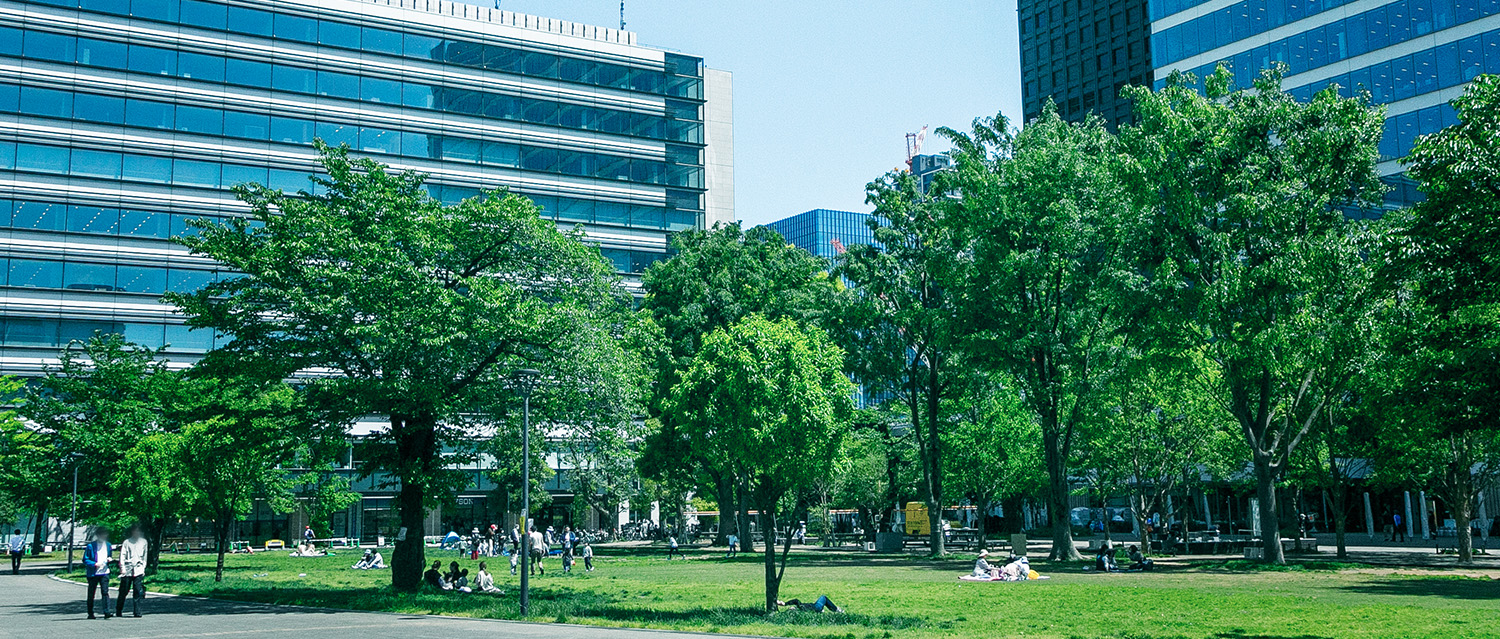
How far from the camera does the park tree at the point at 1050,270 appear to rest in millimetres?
38188

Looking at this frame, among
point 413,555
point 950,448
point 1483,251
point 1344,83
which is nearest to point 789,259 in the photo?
point 950,448

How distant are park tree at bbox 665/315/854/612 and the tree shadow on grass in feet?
44.5

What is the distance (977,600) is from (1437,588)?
11062 mm

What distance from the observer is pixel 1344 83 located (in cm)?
6297

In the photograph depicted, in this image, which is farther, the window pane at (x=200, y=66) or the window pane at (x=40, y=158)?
the window pane at (x=200, y=66)

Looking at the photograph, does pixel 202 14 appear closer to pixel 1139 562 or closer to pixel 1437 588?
pixel 1139 562

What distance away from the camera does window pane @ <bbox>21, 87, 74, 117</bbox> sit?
67.8 m

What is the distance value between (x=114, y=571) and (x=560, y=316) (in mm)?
11268

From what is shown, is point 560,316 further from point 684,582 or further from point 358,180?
point 684,582

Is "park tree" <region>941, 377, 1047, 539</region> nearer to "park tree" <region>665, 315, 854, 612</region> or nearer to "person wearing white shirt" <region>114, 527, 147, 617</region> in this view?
"park tree" <region>665, 315, 854, 612</region>

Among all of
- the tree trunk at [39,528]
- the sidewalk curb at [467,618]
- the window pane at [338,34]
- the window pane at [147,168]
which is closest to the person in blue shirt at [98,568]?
the sidewalk curb at [467,618]

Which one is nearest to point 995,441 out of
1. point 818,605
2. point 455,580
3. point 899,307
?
point 899,307

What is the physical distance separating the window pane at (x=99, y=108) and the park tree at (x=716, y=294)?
3842 centimetres

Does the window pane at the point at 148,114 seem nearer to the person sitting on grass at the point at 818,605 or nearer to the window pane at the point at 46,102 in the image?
the window pane at the point at 46,102
